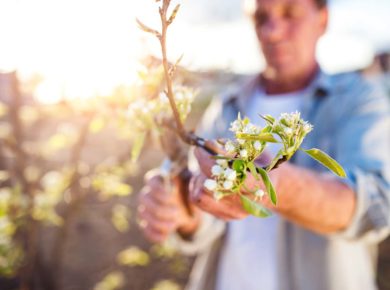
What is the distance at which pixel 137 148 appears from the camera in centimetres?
90

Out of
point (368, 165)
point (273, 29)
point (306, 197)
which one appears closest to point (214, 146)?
point (306, 197)

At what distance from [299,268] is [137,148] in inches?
38.5

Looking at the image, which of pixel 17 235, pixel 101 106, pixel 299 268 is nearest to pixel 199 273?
pixel 299 268

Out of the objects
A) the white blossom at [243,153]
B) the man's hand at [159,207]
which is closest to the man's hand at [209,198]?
the white blossom at [243,153]

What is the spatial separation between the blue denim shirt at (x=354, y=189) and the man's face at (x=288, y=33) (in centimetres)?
9

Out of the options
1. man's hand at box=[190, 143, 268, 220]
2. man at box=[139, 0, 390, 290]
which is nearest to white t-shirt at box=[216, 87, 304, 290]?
man at box=[139, 0, 390, 290]

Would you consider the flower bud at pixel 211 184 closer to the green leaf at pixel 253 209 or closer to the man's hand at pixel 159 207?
the green leaf at pixel 253 209

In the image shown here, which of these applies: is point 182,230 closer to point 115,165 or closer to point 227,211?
point 115,165

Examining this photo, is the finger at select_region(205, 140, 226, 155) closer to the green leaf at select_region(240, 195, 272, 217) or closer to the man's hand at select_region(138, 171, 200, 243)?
the green leaf at select_region(240, 195, 272, 217)

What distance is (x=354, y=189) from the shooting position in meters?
1.35

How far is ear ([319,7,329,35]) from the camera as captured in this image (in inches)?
73.8

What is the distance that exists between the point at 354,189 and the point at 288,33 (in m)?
0.63

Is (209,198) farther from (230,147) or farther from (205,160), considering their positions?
(230,147)

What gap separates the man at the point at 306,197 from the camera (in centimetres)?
135
